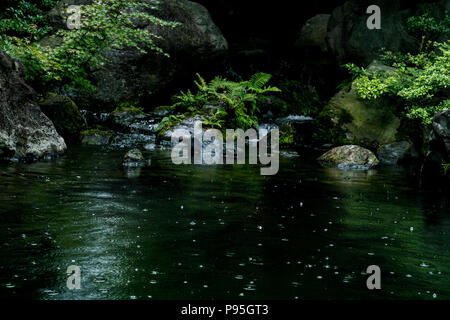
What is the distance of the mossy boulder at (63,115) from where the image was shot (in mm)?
15344

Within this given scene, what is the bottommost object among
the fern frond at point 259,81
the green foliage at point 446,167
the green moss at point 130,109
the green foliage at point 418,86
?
the green foliage at point 446,167

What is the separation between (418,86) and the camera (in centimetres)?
1386

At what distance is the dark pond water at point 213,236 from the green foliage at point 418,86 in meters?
3.94

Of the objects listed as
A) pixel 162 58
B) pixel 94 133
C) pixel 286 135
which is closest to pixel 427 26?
pixel 286 135

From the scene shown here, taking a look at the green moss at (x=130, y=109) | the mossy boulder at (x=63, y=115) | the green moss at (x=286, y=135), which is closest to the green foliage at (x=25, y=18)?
the mossy boulder at (x=63, y=115)

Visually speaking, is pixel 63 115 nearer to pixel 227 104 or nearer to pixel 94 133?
pixel 94 133

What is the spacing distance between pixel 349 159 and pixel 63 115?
8918 mm

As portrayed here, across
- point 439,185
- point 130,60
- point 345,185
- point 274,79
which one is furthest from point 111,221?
point 274,79

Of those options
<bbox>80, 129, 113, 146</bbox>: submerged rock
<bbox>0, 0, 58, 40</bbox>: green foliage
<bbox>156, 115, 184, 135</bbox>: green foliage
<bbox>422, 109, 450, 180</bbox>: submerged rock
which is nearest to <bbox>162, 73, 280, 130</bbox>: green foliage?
<bbox>156, 115, 184, 135</bbox>: green foliage

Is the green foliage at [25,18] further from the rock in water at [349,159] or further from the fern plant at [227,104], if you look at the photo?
the rock in water at [349,159]

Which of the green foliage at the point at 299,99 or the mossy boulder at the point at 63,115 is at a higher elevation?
Answer: the green foliage at the point at 299,99

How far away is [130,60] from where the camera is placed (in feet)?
61.9

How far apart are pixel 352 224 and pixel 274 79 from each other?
1625 centimetres

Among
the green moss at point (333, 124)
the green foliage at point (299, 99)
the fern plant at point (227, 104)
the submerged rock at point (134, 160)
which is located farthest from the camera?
the green foliage at point (299, 99)
